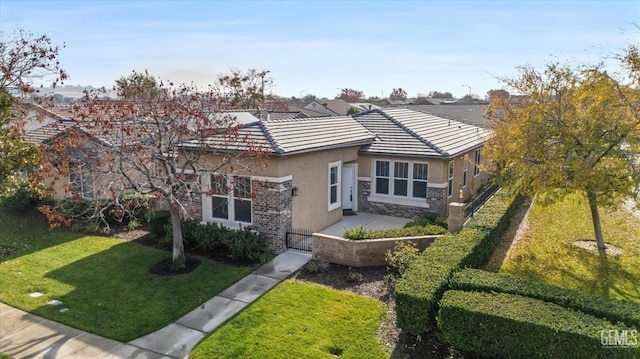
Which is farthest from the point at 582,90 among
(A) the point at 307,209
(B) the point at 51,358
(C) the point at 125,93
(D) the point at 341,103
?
(D) the point at 341,103

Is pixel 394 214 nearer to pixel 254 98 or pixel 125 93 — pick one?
pixel 125 93

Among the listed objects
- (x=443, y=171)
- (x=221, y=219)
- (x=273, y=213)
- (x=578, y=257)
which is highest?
(x=443, y=171)

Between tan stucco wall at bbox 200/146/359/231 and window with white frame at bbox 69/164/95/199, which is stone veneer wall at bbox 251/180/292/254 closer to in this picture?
tan stucco wall at bbox 200/146/359/231

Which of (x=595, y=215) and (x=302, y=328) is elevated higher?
→ (x=595, y=215)

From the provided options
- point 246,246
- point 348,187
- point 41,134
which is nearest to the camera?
point 246,246

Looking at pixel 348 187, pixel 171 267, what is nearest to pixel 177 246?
pixel 171 267

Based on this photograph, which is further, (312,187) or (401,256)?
(312,187)

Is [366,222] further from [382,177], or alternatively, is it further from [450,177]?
[450,177]
